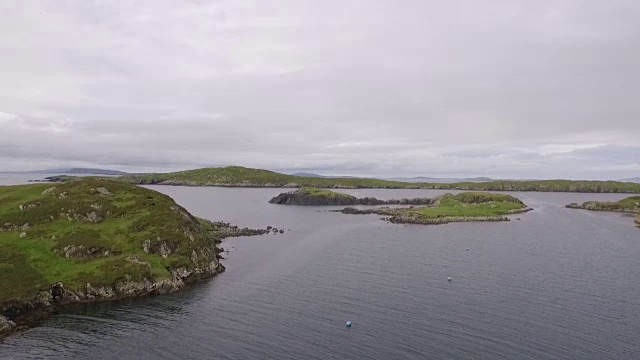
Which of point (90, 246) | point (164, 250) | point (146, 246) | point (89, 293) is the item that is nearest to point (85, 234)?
point (90, 246)

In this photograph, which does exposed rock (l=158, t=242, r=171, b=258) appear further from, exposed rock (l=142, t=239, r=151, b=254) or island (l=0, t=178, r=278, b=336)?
exposed rock (l=142, t=239, r=151, b=254)

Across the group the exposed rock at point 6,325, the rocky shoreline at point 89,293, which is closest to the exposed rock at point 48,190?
the rocky shoreline at point 89,293

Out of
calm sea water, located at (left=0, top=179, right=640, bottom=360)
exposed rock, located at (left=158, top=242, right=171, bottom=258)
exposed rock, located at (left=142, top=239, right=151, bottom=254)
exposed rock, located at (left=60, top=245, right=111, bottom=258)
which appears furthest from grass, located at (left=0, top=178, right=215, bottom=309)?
calm sea water, located at (left=0, top=179, right=640, bottom=360)

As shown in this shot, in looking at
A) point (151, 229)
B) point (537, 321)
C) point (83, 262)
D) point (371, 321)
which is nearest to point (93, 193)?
point (151, 229)

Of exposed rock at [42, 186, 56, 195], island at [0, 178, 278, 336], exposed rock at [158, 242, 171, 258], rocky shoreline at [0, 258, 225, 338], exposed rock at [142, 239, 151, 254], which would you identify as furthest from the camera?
exposed rock at [42, 186, 56, 195]

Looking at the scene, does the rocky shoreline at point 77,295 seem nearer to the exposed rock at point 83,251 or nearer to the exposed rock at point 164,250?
the exposed rock at point 164,250

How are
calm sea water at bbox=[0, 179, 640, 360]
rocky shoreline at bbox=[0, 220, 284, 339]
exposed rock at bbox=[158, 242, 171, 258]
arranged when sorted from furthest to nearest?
1. exposed rock at bbox=[158, 242, 171, 258]
2. rocky shoreline at bbox=[0, 220, 284, 339]
3. calm sea water at bbox=[0, 179, 640, 360]
